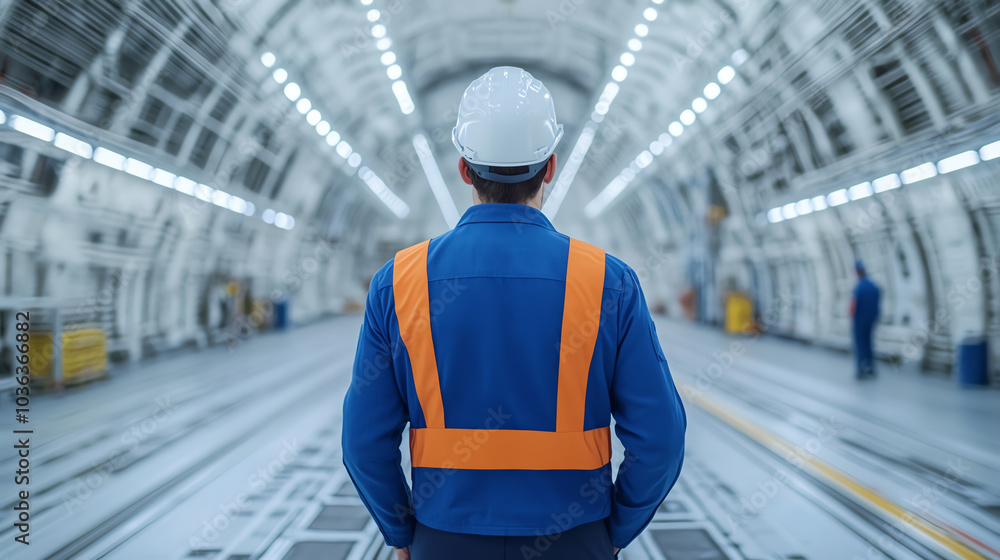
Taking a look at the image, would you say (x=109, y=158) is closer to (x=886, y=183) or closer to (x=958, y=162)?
(x=958, y=162)

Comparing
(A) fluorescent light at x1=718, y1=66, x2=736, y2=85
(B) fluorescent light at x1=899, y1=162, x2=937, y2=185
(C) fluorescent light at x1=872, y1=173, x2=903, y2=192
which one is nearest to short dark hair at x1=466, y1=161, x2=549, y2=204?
(B) fluorescent light at x1=899, y1=162, x2=937, y2=185

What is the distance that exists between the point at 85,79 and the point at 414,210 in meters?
23.1

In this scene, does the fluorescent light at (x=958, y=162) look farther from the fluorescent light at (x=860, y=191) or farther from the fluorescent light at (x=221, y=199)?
the fluorescent light at (x=221, y=199)

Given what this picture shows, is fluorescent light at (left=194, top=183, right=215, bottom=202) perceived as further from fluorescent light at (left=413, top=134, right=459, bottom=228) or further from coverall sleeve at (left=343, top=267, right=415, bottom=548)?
coverall sleeve at (left=343, top=267, right=415, bottom=548)

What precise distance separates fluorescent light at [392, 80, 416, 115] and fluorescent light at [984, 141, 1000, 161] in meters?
11.1

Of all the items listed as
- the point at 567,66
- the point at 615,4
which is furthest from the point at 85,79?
the point at 567,66

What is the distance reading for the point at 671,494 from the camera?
439 centimetres

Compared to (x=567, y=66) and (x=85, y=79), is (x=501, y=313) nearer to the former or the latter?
(x=85, y=79)

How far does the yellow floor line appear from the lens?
3.55 m

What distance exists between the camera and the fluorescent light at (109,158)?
792 centimetres

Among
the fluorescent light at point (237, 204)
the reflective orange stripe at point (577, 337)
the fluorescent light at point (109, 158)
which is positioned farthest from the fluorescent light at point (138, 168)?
the reflective orange stripe at point (577, 337)

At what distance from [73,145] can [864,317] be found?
1197 cm

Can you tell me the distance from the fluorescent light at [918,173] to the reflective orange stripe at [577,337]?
9434mm

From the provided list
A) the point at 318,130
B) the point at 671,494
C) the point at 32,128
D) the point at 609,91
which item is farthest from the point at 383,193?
the point at 671,494
